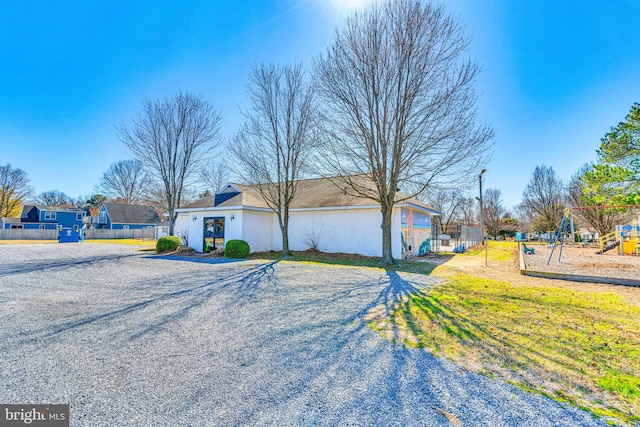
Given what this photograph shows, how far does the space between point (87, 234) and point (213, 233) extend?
29.4 m

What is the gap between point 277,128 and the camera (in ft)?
48.8

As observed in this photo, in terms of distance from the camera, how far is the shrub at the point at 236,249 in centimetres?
1420

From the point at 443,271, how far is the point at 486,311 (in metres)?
5.17

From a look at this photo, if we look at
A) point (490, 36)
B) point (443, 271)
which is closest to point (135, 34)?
point (490, 36)

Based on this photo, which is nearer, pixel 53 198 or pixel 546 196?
pixel 546 196

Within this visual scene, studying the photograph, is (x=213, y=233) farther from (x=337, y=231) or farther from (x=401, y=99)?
(x=401, y=99)

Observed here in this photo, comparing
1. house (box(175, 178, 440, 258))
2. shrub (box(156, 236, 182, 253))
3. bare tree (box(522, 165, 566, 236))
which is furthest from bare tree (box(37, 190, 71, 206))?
bare tree (box(522, 165, 566, 236))

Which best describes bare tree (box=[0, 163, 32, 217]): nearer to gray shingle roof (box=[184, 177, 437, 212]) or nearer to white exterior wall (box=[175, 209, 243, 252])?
gray shingle roof (box=[184, 177, 437, 212])

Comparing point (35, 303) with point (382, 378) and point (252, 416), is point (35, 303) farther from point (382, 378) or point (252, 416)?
point (382, 378)

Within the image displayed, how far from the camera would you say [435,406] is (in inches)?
95.4

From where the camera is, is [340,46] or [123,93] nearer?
[340,46]

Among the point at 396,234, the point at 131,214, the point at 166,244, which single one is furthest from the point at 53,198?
the point at 396,234

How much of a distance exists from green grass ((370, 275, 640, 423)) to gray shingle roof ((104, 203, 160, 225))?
48.7 meters

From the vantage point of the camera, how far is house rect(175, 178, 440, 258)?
567 inches
